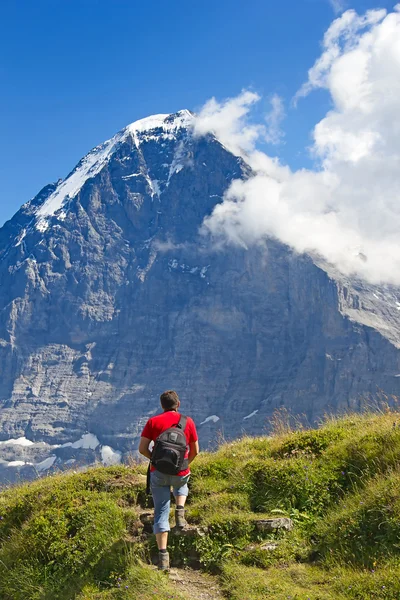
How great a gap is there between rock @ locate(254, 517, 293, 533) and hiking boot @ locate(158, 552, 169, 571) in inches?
63.3

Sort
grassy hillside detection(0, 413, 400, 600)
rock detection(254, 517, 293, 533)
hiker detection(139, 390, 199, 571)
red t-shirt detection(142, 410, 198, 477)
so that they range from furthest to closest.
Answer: red t-shirt detection(142, 410, 198, 477) < rock detection(254, 517, 293, 533) < hiker detection(139, 390, 199, 571) < grassy hillside detection(0, 413, 400, 600)

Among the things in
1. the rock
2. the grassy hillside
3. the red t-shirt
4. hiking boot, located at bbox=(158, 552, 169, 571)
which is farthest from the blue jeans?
the rock

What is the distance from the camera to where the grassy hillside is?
7480 mm

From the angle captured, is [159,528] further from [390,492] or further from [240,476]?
[390,492]

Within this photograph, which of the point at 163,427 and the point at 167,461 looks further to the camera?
the point at 163,427

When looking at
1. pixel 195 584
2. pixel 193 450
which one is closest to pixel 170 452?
pixel 193 450

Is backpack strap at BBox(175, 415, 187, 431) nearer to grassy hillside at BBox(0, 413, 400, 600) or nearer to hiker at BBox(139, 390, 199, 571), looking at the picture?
hiker at BBox(139, 390, 199, 571)

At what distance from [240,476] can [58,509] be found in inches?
138

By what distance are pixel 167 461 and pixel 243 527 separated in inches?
69.1

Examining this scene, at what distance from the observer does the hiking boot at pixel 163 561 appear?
8.20m

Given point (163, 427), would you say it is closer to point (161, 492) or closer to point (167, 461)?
point (167, 461)

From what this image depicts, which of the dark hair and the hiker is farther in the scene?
the dark hair

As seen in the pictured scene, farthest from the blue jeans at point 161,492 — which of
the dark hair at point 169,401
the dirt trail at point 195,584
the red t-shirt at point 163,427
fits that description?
the dark hair at point 169,401

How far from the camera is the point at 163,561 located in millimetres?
8211
